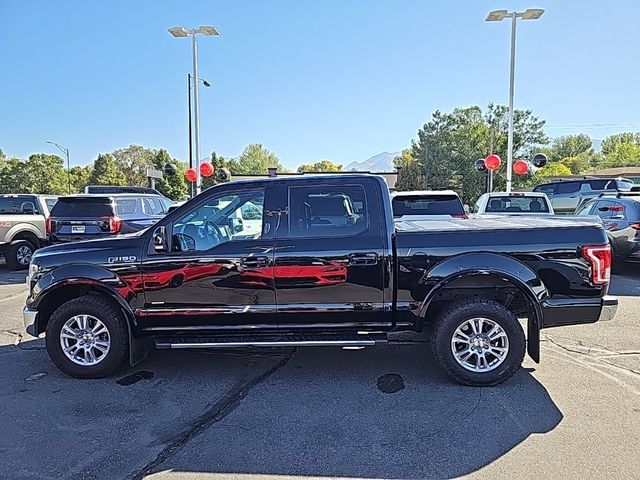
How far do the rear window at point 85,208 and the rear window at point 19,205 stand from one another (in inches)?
83.7

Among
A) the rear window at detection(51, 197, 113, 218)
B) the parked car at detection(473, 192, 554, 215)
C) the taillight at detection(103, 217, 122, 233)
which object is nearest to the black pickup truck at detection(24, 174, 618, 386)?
the taillight at detection(103, 217, 122, 233)

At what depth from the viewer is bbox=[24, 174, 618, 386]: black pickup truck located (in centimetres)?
441

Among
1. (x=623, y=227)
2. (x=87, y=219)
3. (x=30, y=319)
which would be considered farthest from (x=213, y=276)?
(x=623, y=227)

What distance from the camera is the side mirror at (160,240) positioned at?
4.55m

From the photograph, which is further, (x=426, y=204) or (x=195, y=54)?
(x=195, y=54)

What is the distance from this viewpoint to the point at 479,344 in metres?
4.47

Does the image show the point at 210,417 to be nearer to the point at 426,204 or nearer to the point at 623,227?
the point at 426,204

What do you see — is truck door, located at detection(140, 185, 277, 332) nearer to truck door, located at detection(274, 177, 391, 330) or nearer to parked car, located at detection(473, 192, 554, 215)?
truck door, located at detection(274, 177, 391, 330)

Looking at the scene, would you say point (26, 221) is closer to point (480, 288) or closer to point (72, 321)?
point (72, 321)

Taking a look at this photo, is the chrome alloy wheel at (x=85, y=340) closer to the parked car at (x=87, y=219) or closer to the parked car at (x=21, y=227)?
the parked car at (x=87, y=219)

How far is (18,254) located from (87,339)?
330 inches

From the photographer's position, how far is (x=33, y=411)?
4.04 metres

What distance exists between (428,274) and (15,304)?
22.5 ft

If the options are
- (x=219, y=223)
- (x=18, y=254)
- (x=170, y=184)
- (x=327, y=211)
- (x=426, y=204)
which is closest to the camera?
(x=327, y=211)
